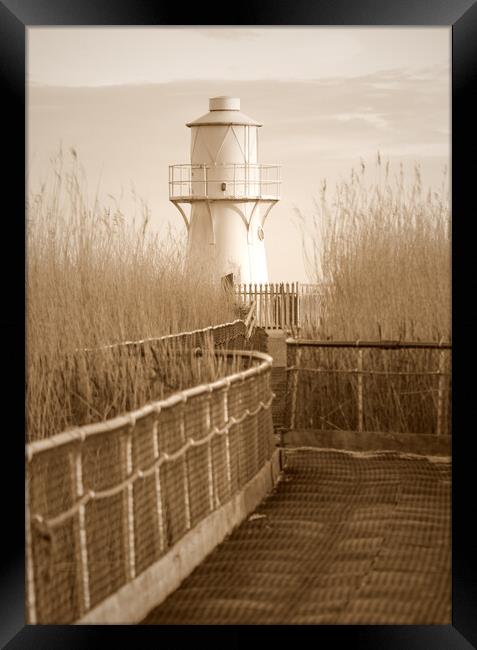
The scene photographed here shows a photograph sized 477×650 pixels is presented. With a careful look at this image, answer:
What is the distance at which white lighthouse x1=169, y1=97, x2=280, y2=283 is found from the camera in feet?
14.7

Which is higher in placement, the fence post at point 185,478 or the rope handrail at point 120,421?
the rope handrail at point 120,421

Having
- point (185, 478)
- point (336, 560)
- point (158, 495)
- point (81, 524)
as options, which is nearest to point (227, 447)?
point (185, 478)

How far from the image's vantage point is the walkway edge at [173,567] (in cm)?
305

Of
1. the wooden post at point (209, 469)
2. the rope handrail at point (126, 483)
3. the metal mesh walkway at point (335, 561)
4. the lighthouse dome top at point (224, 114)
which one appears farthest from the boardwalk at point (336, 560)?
the lighthouse dome top at point (224, 114)

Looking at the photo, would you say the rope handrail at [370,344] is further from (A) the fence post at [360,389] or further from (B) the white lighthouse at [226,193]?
(B) the white lighthouse at [226,193]

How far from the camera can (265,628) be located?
3.34m

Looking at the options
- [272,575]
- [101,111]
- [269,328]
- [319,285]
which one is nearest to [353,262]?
[319,285]

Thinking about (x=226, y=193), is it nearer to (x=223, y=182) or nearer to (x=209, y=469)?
(x=223, y=182)

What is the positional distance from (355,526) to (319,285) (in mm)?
1498

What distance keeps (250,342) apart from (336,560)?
2.07m

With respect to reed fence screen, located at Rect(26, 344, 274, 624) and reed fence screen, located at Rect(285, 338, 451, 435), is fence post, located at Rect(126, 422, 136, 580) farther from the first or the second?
reed fence screen, located at Rect(285, 338, 451, 435)

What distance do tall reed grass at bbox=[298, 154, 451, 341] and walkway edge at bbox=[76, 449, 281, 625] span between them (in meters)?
1.02

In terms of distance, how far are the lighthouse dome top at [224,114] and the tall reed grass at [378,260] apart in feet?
1.30

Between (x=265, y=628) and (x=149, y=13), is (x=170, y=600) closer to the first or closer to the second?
(x=265, y=628)
